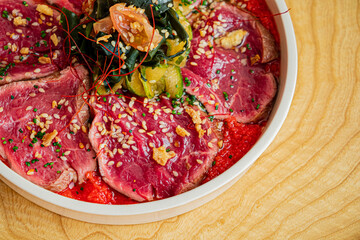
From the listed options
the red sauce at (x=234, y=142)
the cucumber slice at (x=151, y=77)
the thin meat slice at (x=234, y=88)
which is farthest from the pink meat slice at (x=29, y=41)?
the red sauce at (x=234, y=142)

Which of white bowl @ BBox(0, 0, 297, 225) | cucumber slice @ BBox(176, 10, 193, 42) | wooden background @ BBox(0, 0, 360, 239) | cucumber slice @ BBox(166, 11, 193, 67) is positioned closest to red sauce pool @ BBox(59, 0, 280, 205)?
white bowl @ BBox(0, 0, 297, 225)

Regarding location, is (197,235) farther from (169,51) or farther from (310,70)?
(310,70)

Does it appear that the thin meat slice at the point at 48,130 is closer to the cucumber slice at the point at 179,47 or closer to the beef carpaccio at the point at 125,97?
the beef carpaccio at the point at 125,97

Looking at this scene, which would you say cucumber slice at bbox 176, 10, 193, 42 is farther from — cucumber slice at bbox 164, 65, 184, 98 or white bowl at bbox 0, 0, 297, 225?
white bowl at bbox 0, 0, 297, 225

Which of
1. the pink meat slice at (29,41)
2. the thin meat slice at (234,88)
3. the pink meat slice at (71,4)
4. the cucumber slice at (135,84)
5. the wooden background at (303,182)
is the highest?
the pink meat slice at (71,4)

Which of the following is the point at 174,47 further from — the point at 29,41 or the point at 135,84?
the point at 29,41

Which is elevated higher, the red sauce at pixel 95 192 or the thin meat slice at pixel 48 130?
the thin meat slice at pixel 48 130

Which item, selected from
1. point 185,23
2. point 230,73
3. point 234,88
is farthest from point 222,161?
point 185,23
